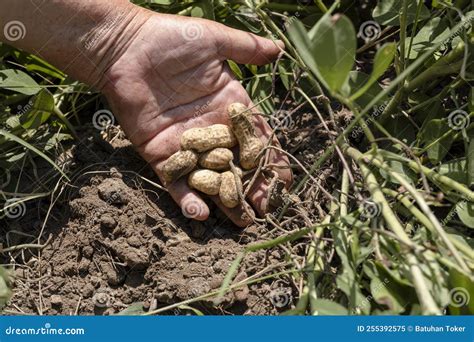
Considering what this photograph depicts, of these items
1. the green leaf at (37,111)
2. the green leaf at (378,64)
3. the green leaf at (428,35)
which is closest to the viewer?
the green leaf at (378,64)

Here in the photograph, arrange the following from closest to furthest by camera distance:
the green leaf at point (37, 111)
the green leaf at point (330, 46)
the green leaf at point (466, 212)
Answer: the green leaf at point (330, 46) → the green leaf at point (466, 212) → the green leaf at point (37, 111)

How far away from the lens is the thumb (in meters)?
1.96

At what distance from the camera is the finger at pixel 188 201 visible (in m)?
1.87

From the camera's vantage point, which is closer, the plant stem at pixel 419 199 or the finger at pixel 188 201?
the plant stem at pixel 419 199

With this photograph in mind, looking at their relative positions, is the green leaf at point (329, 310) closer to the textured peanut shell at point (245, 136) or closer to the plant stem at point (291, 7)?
the textured peanut shell at point (245, 136)

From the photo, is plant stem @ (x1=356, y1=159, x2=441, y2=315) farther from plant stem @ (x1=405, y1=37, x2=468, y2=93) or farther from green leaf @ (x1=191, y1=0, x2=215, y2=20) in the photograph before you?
green leaf @ (x1=191, y1=0, x2=215, y2=20)

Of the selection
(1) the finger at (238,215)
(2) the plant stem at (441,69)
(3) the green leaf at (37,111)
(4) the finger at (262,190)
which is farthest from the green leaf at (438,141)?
(3) the green leaf at (37,111)

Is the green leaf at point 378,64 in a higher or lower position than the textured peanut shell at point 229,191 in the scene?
higher

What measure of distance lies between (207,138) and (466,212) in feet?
2.50

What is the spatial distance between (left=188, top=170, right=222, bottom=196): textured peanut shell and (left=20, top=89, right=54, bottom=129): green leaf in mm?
494

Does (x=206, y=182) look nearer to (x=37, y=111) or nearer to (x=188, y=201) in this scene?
(x=188, y=201)

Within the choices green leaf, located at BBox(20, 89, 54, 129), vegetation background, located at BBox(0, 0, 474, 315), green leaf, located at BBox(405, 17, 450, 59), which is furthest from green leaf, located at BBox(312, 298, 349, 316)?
green leaf, located at BBox(20, 89, 54, 129)

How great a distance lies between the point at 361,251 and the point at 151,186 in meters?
0.82

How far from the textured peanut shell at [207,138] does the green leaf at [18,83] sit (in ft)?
1.61
